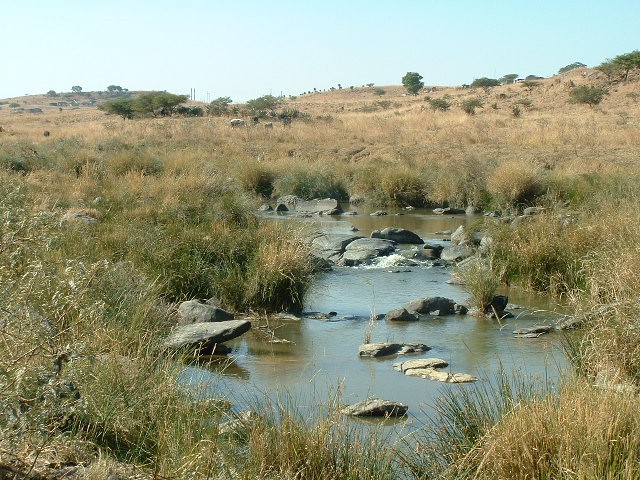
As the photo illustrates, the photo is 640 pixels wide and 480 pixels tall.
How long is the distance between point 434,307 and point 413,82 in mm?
77219

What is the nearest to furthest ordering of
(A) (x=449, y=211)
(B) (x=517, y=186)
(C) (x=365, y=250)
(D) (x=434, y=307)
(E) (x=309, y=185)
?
(D) (x=434, y=307), (C) (x=365, y=250), (B) (x=517, y=186), (A) (x=449, y=211), (E) (x=309, y=185)

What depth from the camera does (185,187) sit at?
17.5m

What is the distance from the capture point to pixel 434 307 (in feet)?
39.8

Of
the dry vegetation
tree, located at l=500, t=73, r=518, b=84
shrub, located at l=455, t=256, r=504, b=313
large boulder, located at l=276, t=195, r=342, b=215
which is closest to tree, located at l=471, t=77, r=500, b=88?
tree, located at l=500, t=73, r=518, b=84

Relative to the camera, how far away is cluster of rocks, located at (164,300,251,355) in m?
9.24

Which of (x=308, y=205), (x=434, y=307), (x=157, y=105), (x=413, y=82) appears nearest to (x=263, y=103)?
(x=157, y=105)

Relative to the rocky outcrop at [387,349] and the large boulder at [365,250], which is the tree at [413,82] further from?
the rocky outcrop at [387,349]

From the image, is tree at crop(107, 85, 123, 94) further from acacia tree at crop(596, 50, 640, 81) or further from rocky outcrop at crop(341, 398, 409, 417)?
rocky outcrop at crop(341, 398, 409, 417)

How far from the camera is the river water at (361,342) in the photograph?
25.6ft

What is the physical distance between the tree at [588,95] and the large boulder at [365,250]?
113 ft

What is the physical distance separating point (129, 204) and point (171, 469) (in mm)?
11337

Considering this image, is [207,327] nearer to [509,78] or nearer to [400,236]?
[400,236]

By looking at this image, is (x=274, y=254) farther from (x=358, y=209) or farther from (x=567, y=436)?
(x=358, y=209)

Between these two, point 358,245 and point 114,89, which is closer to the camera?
point 358,245
